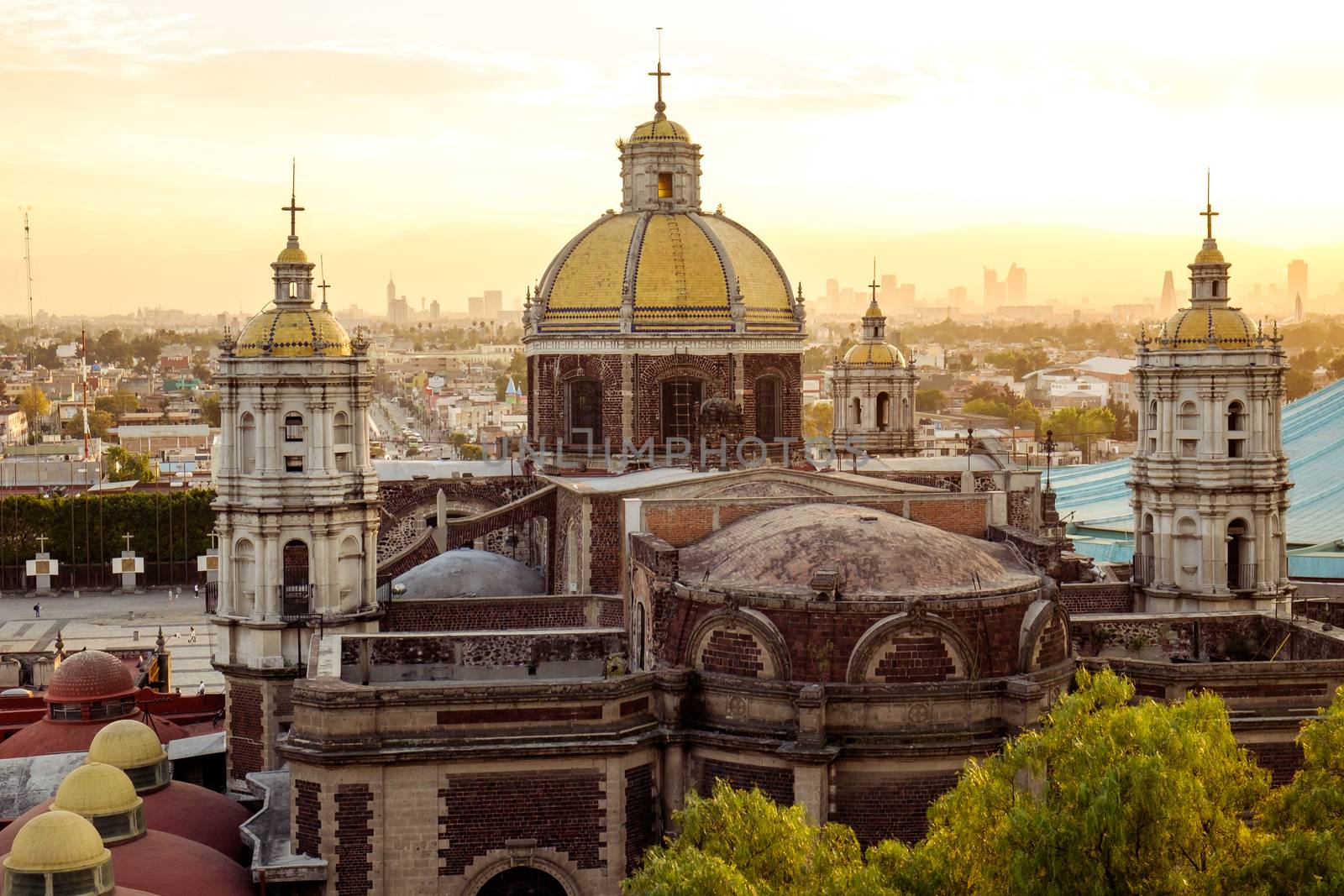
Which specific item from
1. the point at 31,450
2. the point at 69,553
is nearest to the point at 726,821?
the point at 69,553

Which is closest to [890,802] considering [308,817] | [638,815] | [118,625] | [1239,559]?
[638,815]

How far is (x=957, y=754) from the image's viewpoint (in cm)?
2720

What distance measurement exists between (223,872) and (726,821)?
9814 mm

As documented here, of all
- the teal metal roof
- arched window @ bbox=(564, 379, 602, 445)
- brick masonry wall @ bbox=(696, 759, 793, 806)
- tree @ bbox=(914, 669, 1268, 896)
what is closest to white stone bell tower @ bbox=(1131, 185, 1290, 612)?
arched window @ bbox=(564, 379, 602, 445)

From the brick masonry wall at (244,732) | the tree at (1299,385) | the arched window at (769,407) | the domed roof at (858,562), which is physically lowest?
the brick masonry wall at (244,732)

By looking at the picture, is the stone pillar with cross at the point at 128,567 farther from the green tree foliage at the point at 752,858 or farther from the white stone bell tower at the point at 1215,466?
the green tree foliage at the point at 752,858

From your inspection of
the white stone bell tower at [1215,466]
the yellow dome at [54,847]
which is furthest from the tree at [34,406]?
the yellow dome at [54,847]

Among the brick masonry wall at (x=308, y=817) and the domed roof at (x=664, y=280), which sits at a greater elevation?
the domed roof at (x=664, y=280)

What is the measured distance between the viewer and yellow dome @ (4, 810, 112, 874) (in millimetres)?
24172

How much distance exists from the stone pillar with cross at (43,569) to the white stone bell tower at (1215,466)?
172 feet

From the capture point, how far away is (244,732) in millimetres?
37125

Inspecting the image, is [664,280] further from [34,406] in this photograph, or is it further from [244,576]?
[34,406]

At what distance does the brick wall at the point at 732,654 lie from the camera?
28.0 metres

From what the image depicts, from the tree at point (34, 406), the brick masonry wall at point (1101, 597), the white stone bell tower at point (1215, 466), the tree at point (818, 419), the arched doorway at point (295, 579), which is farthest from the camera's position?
the tree at point (34, 406)
